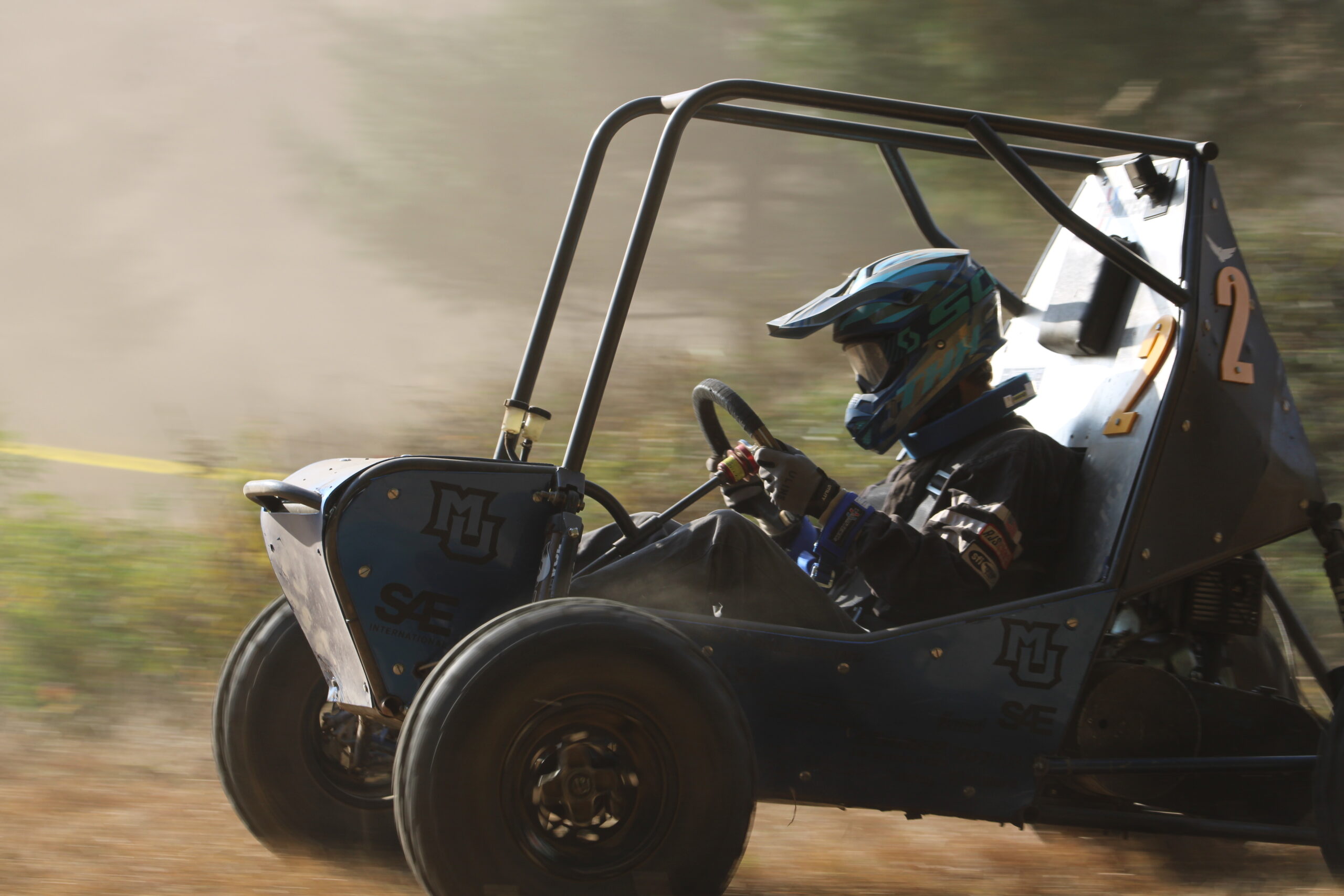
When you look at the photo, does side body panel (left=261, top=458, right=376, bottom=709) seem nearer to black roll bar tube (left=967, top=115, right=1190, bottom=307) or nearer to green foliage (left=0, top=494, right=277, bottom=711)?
black roll bar tube (left=967, top=115, right=1190, bottom=307)

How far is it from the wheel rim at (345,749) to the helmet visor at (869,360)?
1.32m

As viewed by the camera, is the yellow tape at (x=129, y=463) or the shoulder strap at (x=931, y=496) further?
the yellow tape at (x=129, y=463)

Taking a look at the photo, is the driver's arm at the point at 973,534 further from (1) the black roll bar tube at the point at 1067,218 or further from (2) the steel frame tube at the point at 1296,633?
(2) the steel frame tube at the point at 1296,633

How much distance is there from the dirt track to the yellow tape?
45.0 inches

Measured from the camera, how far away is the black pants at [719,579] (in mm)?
2465

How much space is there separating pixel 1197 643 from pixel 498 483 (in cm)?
167

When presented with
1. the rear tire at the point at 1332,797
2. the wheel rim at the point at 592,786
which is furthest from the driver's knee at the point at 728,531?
the rear tire at the point at 1332,797

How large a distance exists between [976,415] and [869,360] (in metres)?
0.27

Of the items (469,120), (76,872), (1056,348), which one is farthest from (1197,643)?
(469,120)

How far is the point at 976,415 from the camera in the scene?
111 inches

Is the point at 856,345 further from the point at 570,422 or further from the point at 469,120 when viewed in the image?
the point at 469,120

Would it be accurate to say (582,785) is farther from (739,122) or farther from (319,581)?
(739,122)

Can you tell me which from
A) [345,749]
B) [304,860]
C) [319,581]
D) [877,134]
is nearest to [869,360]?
[877,134]

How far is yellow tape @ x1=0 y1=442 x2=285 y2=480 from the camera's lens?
5.22 metres
